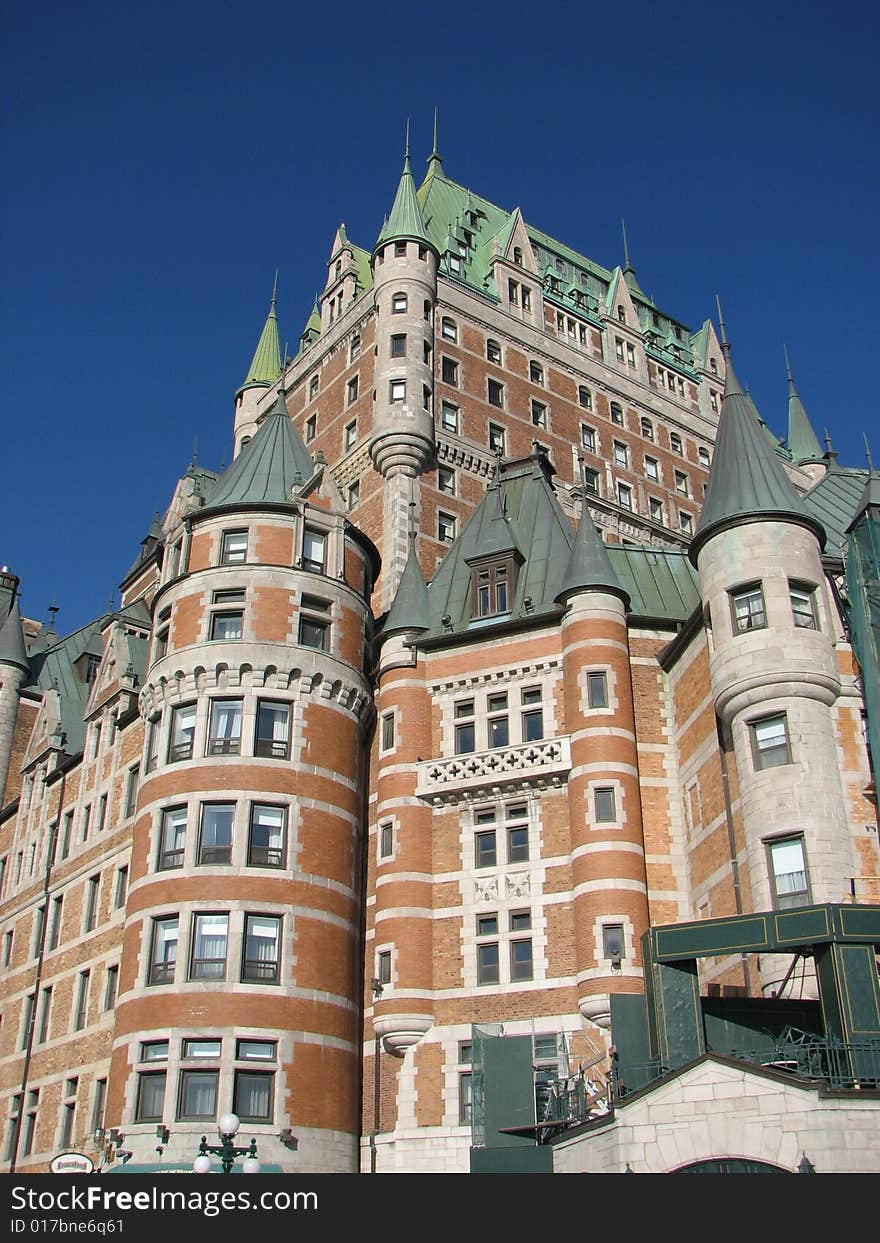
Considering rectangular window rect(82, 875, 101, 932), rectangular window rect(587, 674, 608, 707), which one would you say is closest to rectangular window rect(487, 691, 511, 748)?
rectangular window rect(587, 674, 608, 707)

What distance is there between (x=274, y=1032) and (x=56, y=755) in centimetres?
Answer: 2371

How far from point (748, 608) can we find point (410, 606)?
1299 centimetres

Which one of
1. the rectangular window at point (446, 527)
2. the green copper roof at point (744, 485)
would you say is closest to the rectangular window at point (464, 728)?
the green copper roof at point (744, 485)

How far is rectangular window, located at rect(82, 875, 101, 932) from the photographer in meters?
Answer: 46.9

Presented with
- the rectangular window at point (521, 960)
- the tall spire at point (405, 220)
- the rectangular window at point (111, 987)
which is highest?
the tall spire at point (405, 220)

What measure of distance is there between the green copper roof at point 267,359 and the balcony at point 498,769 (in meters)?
38.1

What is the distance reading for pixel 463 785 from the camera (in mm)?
40000

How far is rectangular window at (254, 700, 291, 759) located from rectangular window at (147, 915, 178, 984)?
569 centimetres

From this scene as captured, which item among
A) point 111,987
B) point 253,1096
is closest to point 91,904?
point 111,987

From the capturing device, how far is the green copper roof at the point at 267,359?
73250 millimetres

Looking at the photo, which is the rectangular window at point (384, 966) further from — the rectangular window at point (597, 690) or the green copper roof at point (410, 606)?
the green copper roof at point (410, 606)

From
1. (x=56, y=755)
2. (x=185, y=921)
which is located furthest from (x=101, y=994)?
(x=56, y=755)

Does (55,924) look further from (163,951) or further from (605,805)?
(605,805)

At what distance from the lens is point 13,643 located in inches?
2493
